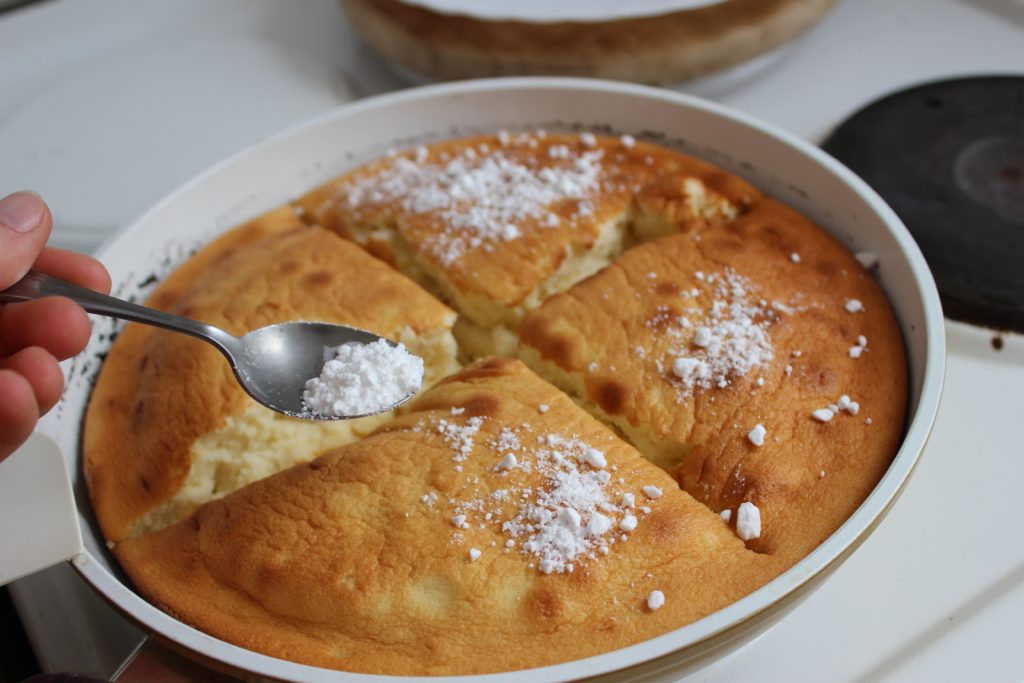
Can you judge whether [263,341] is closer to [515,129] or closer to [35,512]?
[35,512]

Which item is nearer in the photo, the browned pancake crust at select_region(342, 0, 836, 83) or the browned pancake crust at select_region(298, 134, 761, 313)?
the browned pancake crust at select_region(298, 134, 761, 313)

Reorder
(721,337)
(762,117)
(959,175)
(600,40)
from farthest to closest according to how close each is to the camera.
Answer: (762,117)
(600,40)
(959,175)
(721,337)

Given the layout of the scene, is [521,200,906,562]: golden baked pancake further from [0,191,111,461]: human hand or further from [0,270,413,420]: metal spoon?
[0,191,111,461]: human hand

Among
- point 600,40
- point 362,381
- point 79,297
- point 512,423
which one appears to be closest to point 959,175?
point 600,40

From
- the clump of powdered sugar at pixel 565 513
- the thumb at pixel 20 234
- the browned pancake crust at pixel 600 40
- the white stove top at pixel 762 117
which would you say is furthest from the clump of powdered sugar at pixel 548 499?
the browned pancake crust at pixel 600 40

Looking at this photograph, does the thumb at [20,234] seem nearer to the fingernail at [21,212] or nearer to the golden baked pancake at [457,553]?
the fingernail at [21,212]

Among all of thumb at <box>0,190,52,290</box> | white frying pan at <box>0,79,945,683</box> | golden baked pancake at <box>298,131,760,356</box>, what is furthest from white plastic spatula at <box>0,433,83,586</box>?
golden baked pancake at <box>298,131,760,356</box>
